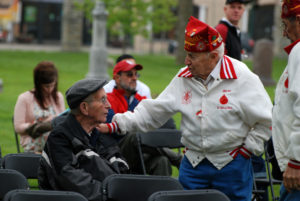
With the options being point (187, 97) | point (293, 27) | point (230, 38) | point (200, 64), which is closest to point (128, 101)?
point (230, 38)

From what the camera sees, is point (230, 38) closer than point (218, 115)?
No

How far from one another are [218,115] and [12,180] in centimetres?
162

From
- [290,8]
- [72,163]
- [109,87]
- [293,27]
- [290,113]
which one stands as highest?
[290,8]

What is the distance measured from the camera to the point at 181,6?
27438 millimetres

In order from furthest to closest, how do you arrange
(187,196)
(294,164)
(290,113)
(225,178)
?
(225,178) < (187,196) < (290,113) < (294,164)

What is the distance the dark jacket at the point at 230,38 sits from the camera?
24.6 ft

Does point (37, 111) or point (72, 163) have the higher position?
point (72, 163)

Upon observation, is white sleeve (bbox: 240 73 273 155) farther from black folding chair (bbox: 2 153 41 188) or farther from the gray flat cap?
black folding chair (bbox: 2 153 41 188)

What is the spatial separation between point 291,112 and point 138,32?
28863mm

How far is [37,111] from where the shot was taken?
790 centimetres

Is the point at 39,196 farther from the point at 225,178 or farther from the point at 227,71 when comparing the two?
the point at 227,71

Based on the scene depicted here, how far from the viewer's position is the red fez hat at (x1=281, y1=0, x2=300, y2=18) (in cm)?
394

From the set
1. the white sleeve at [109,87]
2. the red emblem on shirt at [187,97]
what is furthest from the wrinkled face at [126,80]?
the red emblem on shirt at [187,97]

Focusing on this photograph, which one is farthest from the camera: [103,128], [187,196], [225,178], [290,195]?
[103,128]
